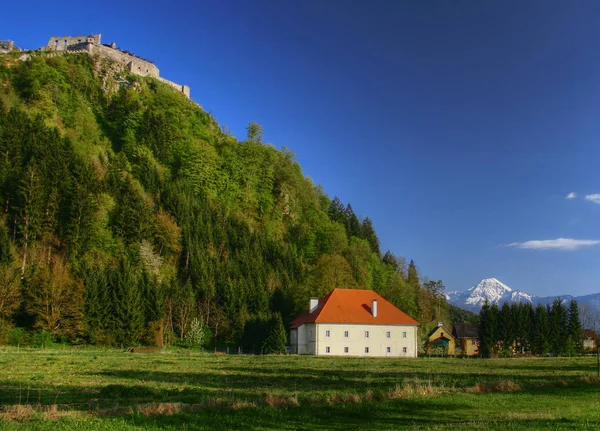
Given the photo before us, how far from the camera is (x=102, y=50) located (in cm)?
12388

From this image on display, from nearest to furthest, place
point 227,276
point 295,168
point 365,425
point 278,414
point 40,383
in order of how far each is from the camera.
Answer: point 365,425
point 278,414
point 40,383
point 227,276
point 295,168

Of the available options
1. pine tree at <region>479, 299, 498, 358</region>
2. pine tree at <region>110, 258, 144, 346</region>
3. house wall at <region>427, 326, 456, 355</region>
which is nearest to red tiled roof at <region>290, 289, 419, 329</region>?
pine tree at <region>479, 299, 498, 358</region>

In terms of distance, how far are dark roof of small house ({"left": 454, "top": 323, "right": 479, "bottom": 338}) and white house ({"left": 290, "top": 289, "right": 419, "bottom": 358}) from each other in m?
40.7

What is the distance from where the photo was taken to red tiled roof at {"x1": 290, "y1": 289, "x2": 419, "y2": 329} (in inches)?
2812

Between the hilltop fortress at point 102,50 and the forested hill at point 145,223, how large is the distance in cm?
370

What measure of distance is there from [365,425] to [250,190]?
98470mm

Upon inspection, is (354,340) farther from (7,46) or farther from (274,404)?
(7,46)

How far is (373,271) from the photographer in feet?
367

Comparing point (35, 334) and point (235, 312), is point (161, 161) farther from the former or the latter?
point (35, 334)

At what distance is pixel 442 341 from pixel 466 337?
10.4 meters

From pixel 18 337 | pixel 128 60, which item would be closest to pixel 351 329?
pixel 18 337

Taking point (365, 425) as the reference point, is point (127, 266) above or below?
above

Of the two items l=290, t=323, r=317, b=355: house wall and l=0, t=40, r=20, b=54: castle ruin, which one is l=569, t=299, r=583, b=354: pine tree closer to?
l=290, t=323, r=317, b=355: house wall

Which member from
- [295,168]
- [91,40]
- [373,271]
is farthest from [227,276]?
[91,40]
